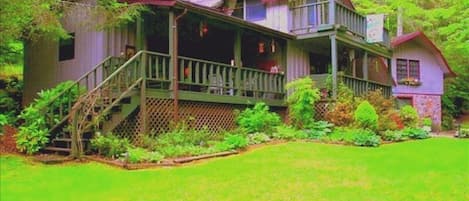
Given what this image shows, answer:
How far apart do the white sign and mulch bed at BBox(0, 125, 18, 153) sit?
44.2 ft

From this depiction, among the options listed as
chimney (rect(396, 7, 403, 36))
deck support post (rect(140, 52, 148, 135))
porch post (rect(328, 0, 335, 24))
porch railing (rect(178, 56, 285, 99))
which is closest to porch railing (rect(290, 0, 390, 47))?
porch post (rect(328, 0, 335, 24))

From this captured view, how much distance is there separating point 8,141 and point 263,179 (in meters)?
7.03

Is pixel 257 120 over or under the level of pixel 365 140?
over

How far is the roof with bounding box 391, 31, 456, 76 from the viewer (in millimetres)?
25417

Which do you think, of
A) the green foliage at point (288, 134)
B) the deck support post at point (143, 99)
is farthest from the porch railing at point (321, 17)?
the deck support post at point (143, 99)

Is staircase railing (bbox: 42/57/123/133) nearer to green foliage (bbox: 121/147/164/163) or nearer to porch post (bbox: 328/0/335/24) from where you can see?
green foliage (bbox: 121/147/164/163)

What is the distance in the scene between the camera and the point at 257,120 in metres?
14.1

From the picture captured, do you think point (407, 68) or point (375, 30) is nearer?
point (375, 30)

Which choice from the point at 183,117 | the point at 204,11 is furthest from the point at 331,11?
the point at 183,117

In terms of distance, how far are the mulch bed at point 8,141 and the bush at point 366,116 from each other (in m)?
9.60

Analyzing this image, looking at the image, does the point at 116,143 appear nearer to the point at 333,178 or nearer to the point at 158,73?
the point at 158,73

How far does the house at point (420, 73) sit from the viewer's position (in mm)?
26125

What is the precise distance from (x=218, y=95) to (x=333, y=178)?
6290 millimetres

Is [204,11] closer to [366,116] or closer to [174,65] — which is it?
[174,65]
